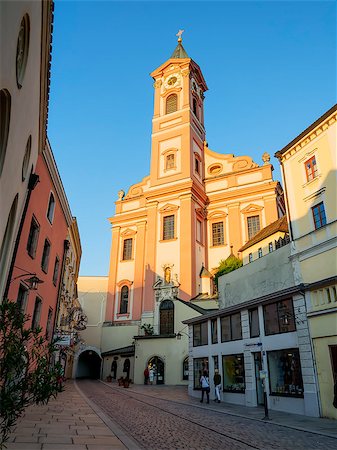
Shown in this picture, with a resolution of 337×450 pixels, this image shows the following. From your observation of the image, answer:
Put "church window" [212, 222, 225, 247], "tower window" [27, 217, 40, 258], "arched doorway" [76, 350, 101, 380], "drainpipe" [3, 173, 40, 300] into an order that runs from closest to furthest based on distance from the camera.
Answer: "drainpipe" [3, 173, 40, 300], "tower window" [27, 217, 40, 258], "church window" [212, 222, 225, 247], "arched doorway" [76, 350, 101, 380]

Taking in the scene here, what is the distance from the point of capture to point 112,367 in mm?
36156

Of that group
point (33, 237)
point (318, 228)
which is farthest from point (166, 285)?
point (318, 228)

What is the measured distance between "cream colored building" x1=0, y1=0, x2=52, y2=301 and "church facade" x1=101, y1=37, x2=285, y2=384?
21.3 metres

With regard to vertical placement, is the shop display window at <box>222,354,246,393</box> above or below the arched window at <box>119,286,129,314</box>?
below

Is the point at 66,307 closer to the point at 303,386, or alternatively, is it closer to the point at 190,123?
the point at 303,386

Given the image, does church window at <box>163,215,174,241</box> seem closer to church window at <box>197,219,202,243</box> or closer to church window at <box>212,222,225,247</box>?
church window at <box>197,219,202,243</box>

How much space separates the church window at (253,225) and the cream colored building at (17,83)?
28.1 metres

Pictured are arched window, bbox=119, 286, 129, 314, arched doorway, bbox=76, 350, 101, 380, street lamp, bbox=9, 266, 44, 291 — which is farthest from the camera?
arched doorway, bbox=76, 350, 101, 380

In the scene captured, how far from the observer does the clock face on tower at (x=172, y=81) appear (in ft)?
151

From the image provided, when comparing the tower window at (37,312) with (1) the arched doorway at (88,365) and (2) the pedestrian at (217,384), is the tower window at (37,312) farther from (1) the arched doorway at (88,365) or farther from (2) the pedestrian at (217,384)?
(1) the arched doorway at (88,365)

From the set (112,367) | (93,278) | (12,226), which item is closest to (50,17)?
(12,226)

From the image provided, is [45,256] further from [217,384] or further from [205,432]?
[205,432]

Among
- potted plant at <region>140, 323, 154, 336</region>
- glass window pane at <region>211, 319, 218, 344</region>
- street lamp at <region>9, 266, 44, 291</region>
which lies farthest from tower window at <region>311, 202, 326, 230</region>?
potted plant at <region>140, 323, 154, 336</region>

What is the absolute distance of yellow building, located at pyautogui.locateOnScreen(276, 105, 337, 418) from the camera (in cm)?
1285
